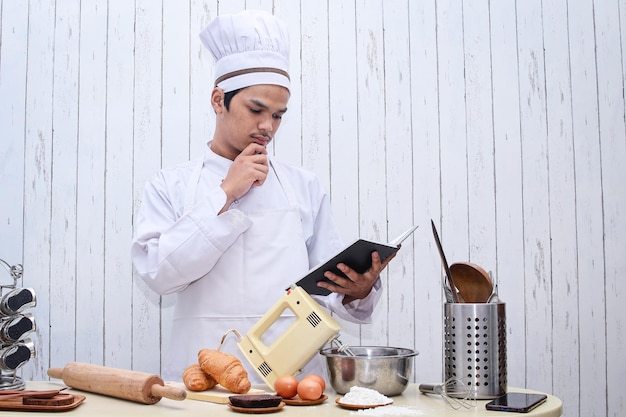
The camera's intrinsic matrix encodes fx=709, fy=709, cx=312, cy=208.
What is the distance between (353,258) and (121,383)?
60 centimetres

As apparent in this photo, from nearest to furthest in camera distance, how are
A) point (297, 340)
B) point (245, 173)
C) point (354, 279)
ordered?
1. point (297, 340)
2. point (354, 279)
3. point (245, 173)

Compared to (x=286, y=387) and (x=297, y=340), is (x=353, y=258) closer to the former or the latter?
(x=297, y=340)

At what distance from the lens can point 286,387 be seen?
1.51 meters

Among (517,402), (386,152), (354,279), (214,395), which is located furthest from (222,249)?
(386,152)

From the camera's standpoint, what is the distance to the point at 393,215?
2768 millimetres

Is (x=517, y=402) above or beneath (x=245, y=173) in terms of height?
beneath

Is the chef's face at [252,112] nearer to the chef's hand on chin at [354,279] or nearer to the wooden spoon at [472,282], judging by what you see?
the chef's hand on chin at [354,279]

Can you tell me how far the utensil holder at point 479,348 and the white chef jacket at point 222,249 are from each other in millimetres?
458

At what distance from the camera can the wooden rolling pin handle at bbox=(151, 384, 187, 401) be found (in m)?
1.39

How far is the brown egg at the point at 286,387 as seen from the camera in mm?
1514

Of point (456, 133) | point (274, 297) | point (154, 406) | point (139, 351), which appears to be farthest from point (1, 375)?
point (456, 133)

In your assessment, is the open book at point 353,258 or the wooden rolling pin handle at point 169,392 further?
the open book at point 353,258

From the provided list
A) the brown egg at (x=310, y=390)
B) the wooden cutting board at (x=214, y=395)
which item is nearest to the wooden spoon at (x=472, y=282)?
the brown egg at (x=310, y=390)

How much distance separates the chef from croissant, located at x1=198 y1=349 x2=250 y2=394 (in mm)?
417
